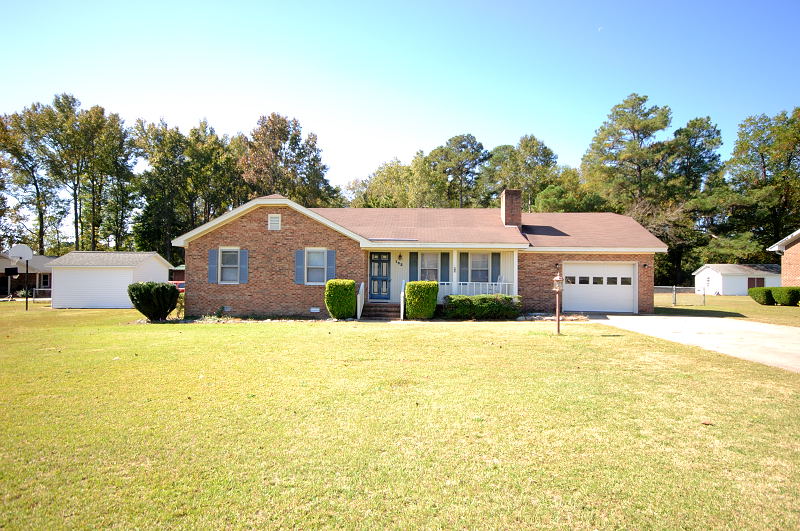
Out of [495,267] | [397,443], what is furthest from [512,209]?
[397,443]

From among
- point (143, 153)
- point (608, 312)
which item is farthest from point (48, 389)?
point (143, 153)

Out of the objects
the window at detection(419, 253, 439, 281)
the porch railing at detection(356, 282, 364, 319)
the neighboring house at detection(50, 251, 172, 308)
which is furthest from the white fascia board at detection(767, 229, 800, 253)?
the neighboring house at detection(50, 251, 172, 308)

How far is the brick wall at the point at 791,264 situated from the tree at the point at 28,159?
5671cm

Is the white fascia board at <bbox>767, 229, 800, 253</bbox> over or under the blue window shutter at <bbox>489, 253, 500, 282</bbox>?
over

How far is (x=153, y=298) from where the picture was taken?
16047 millimetres

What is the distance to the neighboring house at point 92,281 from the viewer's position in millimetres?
24984

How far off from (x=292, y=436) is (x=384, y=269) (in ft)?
46.8

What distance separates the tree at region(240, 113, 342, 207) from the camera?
41.4 metres

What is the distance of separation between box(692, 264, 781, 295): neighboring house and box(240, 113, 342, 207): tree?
126 feet

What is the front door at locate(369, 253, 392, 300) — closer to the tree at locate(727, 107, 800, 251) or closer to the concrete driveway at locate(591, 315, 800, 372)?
the concrete driveway at locate(591, 315, 800, 372)

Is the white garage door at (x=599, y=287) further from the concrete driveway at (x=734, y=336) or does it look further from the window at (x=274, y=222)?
the window at (x=274, y=222)

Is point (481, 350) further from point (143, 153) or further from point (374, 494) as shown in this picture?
point (143, 153)

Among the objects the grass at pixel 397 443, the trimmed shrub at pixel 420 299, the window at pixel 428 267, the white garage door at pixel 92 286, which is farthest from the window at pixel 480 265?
the white garage door at pixel 92 286

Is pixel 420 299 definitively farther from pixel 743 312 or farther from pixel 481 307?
pixel 743 312
